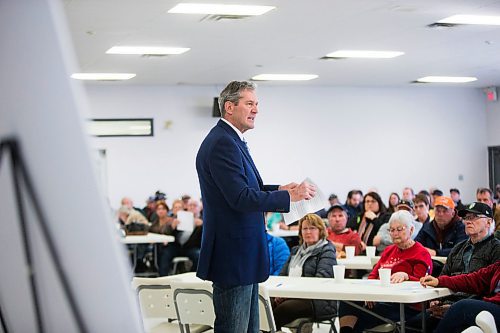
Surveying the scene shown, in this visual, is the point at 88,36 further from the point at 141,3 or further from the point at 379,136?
the point at 379,136

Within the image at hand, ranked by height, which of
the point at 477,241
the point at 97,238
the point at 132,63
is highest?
the point at 132,63

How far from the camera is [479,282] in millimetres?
5168

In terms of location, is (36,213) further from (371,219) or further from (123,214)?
(123,214)

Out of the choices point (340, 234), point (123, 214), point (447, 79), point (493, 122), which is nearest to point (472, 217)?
point (340, 234)

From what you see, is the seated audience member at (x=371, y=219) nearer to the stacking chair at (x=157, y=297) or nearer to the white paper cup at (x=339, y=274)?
the white paper cup at (x=339, y=274)

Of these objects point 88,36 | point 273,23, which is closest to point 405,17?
point 273,23

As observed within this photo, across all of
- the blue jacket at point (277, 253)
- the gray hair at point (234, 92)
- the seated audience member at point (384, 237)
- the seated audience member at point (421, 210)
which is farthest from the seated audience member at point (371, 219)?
the gray hair at point (234, 92)

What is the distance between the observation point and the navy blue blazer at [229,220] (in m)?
3.27

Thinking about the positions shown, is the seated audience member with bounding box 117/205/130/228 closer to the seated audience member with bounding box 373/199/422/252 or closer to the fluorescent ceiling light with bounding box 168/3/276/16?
the fluorescent ceiling light with bounding box 168/3/276/16

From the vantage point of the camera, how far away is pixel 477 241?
5.48 m

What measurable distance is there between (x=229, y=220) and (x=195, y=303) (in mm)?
1651

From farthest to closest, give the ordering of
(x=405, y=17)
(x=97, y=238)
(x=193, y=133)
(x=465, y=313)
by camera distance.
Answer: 1. (x=193, y=133)
2. (x=405, y=17)
3. (x=465, y=313)
4. (x=97, y=238)

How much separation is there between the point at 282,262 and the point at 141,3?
10.2ft

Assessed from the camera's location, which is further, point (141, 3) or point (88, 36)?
point (88, 36)
